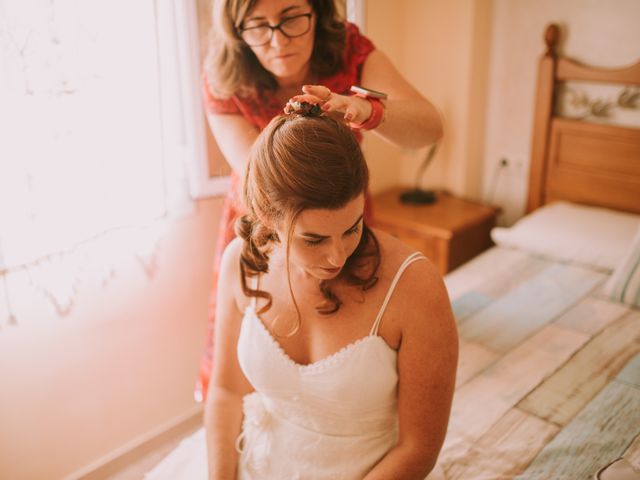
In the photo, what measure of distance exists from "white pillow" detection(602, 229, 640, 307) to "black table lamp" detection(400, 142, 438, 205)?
0.99 meters

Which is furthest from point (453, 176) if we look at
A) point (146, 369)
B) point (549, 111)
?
point (146, 369)

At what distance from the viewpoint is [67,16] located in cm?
168

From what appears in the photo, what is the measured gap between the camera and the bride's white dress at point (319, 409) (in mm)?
1091

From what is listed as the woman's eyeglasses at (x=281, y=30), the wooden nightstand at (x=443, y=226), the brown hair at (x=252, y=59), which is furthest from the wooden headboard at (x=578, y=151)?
the woman's eyeglasses at (x=281, y=30)

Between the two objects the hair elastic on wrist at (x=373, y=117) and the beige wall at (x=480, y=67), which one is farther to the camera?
the beige wall at (x=480, y=67)

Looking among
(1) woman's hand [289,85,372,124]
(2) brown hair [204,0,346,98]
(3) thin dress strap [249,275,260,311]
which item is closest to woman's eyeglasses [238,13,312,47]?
(2) brown hair [204,0,346,98]

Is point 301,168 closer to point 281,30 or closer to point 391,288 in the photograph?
point 391,288

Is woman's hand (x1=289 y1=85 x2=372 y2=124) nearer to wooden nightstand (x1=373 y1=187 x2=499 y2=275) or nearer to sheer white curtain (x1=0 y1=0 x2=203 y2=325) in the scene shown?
sheer white curtain (x1=0 y1=0 x2=203 y2=325)

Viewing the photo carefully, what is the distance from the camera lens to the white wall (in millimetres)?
2387

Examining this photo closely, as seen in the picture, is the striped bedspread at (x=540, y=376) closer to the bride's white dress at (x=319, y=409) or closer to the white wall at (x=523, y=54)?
the bride's white dress at (x=319, y=409)

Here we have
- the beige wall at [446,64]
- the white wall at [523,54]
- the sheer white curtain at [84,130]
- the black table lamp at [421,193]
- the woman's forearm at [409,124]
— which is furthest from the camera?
the black table lamp at [421,193]

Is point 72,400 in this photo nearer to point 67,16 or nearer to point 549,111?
point 67,16

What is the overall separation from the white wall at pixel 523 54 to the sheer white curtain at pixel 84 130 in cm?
141

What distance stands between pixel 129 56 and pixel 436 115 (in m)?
0.98
